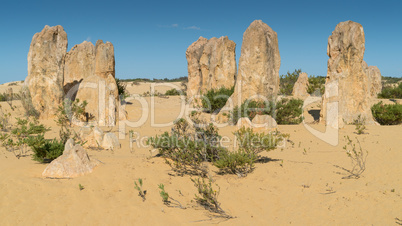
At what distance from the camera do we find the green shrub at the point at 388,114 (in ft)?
39.7

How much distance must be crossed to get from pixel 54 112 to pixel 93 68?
5.27 m

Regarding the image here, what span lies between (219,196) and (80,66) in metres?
15.5

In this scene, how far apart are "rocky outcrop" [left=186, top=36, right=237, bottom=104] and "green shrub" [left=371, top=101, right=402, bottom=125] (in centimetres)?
838

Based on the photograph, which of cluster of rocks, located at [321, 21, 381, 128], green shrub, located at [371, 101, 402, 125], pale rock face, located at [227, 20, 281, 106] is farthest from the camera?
pale rock face, located at [227, 20, 281, 106]

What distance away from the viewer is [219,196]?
4.75 m

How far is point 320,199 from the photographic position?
4.56 m

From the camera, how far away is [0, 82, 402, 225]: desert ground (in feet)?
13.1

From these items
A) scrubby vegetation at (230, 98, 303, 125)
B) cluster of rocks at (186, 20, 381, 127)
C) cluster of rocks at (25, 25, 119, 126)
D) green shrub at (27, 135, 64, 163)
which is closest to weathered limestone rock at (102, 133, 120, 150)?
green shrub at (27, 135, 64, 163)

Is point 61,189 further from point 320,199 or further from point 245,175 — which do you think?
point 320,199

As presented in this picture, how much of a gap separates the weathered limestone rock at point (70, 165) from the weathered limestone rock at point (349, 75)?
9.20 m

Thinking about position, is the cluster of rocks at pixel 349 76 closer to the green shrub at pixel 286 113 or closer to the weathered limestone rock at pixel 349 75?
the weathered limestone rock at pixel 349 75

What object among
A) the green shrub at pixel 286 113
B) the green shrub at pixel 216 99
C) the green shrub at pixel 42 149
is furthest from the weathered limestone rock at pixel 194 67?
the green shrub at pixel 42 149

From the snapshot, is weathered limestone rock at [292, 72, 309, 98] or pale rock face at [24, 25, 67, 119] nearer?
pale rock face at [24, 25, 67, 119]

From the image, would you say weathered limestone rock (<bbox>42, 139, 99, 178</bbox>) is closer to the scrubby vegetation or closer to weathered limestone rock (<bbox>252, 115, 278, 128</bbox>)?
weathered limestone rock (<bbox>252, 115, 278, 128</bbox>)
